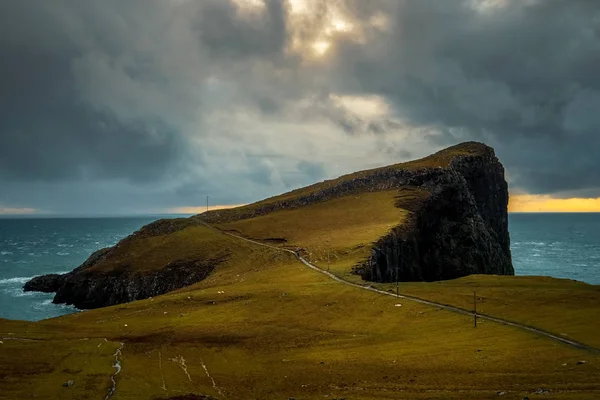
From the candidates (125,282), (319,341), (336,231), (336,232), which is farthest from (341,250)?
(319,341)

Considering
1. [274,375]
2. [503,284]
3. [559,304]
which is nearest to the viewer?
[274,375]

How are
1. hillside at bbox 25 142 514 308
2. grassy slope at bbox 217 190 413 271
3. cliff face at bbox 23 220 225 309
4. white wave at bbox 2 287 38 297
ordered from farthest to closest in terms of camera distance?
white wave at bbox 2 287 38 297 < cliff face at bbox 23 220 225 309 < hillside at bbox 25 142 514 308 < grassy slope at bbox 217 190 413 271

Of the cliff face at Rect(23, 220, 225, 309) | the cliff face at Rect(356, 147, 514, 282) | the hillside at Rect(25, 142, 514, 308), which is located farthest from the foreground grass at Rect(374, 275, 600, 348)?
the cliff face at Rect(23, 220, 225, 309)

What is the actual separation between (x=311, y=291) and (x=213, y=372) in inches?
1667

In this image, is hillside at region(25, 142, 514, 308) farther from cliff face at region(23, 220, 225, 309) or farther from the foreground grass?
the foreground grass

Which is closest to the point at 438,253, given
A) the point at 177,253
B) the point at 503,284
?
the point at 503,284

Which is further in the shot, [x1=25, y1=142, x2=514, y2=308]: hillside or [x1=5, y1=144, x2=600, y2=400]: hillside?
[x1=25, y1=142, x2=514, y2=308]: hillside

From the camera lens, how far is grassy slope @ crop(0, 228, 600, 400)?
46.1m

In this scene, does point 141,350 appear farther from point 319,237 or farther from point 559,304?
point 319,237

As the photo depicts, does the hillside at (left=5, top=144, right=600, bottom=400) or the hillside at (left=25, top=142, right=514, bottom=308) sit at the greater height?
the hillside at (left=25, top=142, right=514, bottom=308)

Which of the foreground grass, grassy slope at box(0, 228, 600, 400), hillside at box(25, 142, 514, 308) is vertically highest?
hillside at box(25, 142, 514, 308)

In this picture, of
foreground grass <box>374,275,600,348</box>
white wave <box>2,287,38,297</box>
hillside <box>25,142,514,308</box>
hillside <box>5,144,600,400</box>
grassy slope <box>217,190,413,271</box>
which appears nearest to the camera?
hillside <box>5,144,600,400</box>

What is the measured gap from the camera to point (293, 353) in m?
63.5

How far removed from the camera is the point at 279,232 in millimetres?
181000
